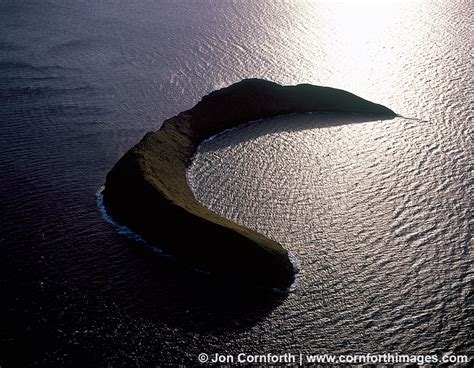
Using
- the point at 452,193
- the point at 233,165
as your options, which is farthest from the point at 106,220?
the point at 452,193

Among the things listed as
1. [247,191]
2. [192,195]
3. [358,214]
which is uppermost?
[358,214]

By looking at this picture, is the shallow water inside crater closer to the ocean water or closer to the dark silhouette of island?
the ocean water

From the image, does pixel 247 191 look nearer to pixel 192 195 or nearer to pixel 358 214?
pixel 192 195

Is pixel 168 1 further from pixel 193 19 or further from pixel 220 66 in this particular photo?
pixel 220 66

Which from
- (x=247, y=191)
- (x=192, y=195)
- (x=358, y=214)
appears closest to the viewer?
(x=358, y=214)

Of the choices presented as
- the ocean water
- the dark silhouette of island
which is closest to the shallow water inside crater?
the ocean water

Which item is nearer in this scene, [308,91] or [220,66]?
[308,91]

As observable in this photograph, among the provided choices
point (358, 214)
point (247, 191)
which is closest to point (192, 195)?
point (247, 191)
